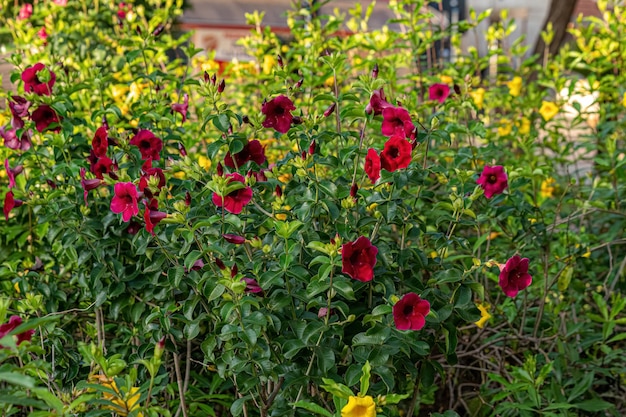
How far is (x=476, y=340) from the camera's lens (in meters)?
2.64

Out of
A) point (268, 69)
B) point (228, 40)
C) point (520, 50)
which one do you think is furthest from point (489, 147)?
point (228, 40)

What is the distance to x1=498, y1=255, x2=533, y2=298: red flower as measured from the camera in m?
1.84

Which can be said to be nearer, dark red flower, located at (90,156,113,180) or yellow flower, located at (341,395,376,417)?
yellow flower, located at (341,395,376,417)

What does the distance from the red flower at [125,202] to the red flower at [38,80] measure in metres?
0.57

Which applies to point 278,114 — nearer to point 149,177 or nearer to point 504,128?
point 149,177

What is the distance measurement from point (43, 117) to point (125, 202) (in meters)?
0.55

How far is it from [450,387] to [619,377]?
1.87ft

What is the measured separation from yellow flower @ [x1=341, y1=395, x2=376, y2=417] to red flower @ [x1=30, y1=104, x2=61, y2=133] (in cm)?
122

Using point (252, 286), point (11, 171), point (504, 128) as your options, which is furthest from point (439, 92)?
point (504, 128)

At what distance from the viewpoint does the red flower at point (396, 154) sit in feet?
5.61

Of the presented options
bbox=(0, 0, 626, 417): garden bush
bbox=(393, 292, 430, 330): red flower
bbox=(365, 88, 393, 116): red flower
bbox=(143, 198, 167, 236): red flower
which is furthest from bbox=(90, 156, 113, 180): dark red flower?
bbox=(393, 292, 430, 330): red flower

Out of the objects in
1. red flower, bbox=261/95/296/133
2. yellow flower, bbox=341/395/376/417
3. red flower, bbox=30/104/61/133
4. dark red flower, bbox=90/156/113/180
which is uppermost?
red flower, bbox=261/95/296/133

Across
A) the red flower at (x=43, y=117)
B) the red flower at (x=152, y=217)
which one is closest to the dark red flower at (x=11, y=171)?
the red flower at (x=43, y=117)

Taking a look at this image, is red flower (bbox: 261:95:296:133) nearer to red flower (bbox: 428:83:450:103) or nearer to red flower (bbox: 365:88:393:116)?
red flower (bbox: 365:88:393:116)
